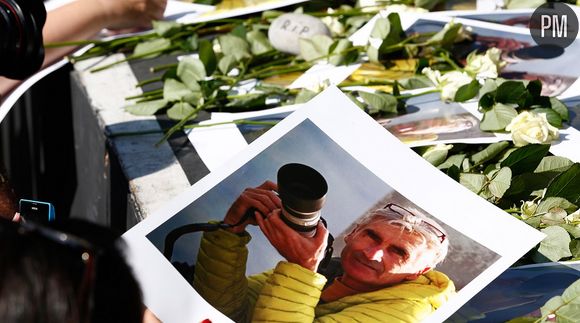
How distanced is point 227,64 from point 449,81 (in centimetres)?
35

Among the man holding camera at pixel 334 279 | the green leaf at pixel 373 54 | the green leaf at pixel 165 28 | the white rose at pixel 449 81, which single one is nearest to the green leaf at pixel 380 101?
the white rose at pixel 449 81

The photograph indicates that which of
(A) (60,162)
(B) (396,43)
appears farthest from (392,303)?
(A) (60,162)

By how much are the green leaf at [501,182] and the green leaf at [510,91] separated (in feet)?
0.61

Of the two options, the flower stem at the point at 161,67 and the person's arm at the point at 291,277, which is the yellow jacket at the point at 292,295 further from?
the flower stem at the point at 161,67

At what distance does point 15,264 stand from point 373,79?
36.7 inches

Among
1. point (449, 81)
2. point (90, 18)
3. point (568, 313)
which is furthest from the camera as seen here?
point (90, 18)

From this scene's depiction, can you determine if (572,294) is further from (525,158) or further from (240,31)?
(240,31)

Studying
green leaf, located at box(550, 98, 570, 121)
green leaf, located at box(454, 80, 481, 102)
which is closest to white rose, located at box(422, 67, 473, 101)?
green leaf, located at box(454, 80, 481, 102)

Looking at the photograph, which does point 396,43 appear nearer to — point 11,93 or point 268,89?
point 268,89

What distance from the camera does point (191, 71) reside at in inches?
54.6

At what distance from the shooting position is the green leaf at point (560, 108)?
116 centimetres

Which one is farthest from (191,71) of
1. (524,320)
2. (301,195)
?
(524,320)

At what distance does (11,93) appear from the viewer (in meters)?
1.46

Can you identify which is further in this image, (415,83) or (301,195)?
(415,83)
